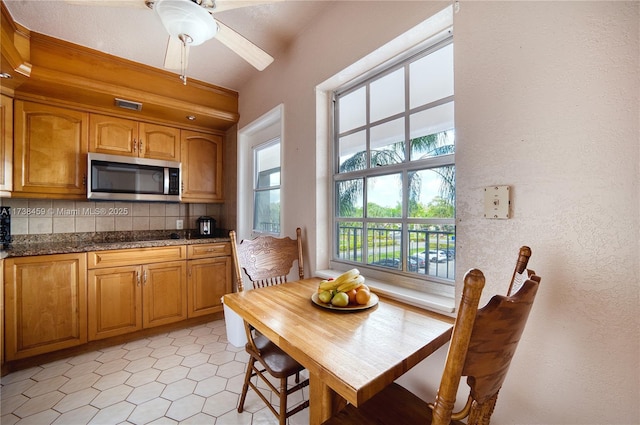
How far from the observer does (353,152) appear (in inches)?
74.2

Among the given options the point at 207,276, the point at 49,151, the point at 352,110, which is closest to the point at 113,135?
the point at 49,151

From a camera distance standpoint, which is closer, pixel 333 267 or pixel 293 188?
pixel 333 267

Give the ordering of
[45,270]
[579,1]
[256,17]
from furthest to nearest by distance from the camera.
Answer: [45,270], [256,17], [579,1]

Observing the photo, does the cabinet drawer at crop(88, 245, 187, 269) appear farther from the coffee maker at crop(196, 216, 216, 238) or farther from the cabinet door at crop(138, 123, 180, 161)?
the cabinet door at crop(138, 123, 180, 161)

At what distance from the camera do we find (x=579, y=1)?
2.90ft

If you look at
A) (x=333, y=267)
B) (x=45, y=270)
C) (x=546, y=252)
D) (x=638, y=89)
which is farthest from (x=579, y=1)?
(x=45, y=270)

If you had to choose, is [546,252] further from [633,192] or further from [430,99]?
[430,99]

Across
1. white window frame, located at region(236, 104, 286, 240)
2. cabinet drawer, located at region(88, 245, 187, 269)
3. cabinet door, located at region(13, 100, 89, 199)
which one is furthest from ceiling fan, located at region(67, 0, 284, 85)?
cabinet drawer, located at region(88, 245, 187, 269)

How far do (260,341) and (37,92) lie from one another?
2714 millimetres

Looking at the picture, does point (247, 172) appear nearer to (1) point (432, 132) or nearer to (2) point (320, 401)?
(1) point (432, 132)

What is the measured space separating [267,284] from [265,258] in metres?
0.19

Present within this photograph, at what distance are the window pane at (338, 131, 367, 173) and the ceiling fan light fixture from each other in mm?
1008

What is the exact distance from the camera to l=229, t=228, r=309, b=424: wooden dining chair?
1314mm

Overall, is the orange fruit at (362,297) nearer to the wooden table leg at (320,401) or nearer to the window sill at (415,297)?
the window sill at (415,297)
